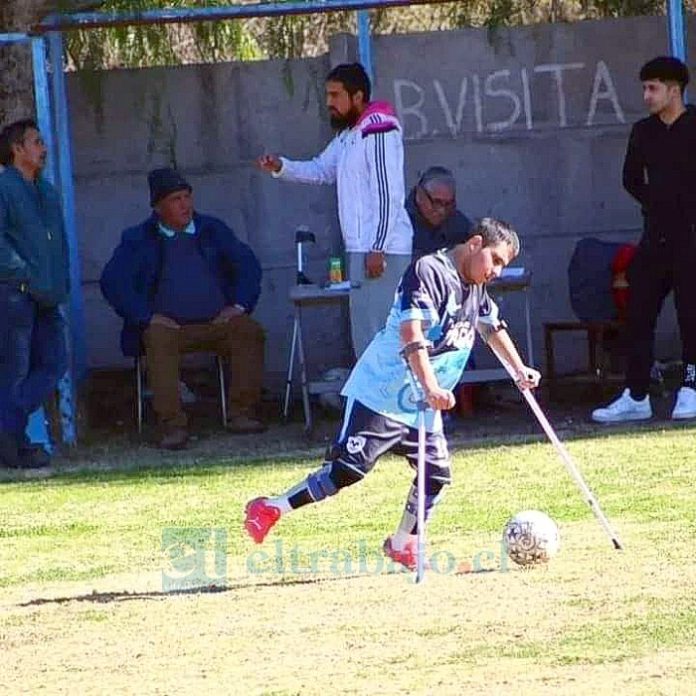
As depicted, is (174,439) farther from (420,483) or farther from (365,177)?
(420,483)

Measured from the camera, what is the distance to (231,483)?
10.5 m

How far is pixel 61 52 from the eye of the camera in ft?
42.1

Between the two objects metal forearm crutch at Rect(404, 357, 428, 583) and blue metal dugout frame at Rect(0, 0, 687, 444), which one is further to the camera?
blue metal dugout frame at Rect(0, 0, 687, 444)

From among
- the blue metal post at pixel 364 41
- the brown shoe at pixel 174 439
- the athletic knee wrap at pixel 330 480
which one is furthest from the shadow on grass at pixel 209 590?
the blue metal post at pixel 364 41

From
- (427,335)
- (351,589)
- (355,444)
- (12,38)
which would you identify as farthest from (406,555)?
(12,38)

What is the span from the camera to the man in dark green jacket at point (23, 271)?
11391 millimetres

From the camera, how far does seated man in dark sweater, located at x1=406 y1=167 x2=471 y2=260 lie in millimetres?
12156

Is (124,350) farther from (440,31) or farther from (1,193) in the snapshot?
(440,31)

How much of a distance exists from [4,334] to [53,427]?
103cm

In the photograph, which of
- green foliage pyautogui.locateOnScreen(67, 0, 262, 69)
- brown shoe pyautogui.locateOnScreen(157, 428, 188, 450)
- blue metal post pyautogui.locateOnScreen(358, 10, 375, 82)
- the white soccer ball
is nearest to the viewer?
the white soccer ball

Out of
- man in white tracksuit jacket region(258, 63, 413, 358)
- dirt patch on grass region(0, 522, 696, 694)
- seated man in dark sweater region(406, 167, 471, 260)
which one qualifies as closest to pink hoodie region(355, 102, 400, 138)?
man in white tracksuit jacket region(258, 63, 413, 358)

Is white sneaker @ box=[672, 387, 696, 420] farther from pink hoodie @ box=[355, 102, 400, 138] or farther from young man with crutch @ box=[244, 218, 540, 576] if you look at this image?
young man with crutch @ box=[244, 218, 540, 576]

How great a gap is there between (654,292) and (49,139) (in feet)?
12.3

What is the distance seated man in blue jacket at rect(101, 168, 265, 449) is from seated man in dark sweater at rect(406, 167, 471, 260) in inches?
43.9
